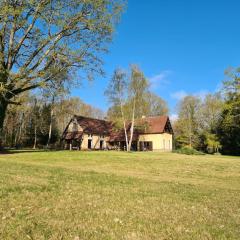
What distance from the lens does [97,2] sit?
26234 mm

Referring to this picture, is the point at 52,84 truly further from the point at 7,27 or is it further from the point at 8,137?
the point at 8,137

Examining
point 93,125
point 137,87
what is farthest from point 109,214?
point 93,125

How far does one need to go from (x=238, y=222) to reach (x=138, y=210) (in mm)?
2152

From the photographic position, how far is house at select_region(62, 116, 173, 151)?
52688mm

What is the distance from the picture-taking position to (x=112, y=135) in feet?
191

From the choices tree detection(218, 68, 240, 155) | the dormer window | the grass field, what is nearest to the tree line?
tree detection(218, 68, 240, 155)

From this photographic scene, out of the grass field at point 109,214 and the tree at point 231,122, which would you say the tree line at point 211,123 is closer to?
the tree at point 231,122

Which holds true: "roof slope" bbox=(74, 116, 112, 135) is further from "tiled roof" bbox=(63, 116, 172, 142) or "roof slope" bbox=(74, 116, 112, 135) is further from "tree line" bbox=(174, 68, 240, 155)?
"tree line" bbox=(174, 68, 240, 155)

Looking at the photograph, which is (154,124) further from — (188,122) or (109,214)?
(109,214)

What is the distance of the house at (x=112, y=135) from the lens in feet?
173

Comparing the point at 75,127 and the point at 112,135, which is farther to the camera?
the point at 112,135

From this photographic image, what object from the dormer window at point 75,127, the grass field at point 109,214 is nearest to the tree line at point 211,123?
the dormer window at point 75,127

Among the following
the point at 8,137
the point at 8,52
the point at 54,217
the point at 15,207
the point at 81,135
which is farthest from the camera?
the point at 8,137

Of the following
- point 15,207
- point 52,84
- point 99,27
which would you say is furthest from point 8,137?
point 15,207
